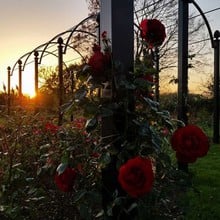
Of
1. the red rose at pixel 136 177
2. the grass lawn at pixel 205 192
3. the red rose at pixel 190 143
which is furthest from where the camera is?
the grass lawn at pixel 205 192

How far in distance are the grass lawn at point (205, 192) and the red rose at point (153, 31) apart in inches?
27.4

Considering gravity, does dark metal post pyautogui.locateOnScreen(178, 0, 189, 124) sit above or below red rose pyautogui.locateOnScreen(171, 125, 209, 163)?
above

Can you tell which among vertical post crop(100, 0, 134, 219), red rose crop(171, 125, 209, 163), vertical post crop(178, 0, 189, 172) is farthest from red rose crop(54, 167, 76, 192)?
vertical post crop(178, 0, 189, 172)

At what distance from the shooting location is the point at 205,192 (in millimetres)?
3377

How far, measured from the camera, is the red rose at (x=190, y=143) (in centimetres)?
154

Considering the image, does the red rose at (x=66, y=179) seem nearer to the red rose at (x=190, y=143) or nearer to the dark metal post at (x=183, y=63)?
the red rose at (x=190, y=143)

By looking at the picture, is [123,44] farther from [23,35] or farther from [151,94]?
[23,35]

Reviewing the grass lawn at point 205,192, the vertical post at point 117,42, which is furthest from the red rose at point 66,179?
the grass lawn at point 205,192

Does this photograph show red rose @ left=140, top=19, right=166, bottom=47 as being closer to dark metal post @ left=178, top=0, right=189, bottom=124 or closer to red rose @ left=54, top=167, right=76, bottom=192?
red rose @ left=54, top=167, right=76, bottom=192

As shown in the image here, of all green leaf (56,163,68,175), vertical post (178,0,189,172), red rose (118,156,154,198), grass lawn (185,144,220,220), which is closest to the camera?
red rose (118,156,154,198)

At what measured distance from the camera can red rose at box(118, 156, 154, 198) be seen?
4.58 feet

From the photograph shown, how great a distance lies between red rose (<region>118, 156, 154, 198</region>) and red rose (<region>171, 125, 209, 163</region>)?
0.65 feet

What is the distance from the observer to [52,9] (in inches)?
279

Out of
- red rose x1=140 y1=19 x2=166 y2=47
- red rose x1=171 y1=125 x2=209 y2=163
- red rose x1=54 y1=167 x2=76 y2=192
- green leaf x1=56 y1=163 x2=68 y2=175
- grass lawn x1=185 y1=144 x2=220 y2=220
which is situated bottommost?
grass lawn x1=185 y1=144 x2=220 y2=220
